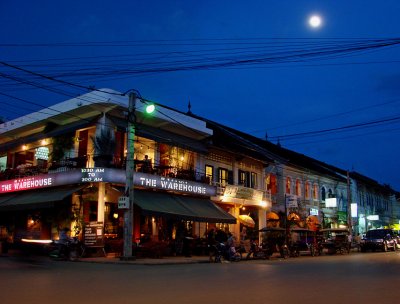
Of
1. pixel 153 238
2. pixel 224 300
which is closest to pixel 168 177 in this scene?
pixel 153 238

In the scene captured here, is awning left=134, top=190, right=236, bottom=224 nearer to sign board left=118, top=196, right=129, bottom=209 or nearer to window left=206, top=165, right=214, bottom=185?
sign board left=118, top=196, right=129, bottom=209

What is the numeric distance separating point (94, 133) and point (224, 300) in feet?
63.8

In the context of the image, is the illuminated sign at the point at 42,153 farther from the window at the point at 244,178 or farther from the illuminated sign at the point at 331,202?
the illuminated sign at the point at 331,202

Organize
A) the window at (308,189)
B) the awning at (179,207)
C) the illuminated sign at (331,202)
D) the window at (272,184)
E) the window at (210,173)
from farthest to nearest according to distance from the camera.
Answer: the window at (308,189) < the illuminated sign at (331,202) < the window at (272,184) < the window at (210,173) < the awning at (179,207)

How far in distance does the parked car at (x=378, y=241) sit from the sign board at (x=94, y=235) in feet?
82.3

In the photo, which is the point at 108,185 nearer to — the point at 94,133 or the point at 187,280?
the point at 94,133

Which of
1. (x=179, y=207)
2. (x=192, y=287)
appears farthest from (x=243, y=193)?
(x=192, y=287)

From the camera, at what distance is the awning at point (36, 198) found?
26.0 meters

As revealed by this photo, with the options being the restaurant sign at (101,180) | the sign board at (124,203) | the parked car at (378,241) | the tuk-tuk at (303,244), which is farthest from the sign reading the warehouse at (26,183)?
the parked car at (378,241)

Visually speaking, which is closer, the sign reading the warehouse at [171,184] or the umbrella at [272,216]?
the sign reading the warehouse at [171,184]

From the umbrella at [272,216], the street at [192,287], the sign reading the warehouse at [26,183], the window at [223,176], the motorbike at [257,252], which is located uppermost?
the window at [223,176]

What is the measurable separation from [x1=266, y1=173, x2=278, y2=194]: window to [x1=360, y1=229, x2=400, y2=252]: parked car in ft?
28.8

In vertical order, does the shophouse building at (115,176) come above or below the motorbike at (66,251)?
above

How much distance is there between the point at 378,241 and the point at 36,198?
28.0 metres
